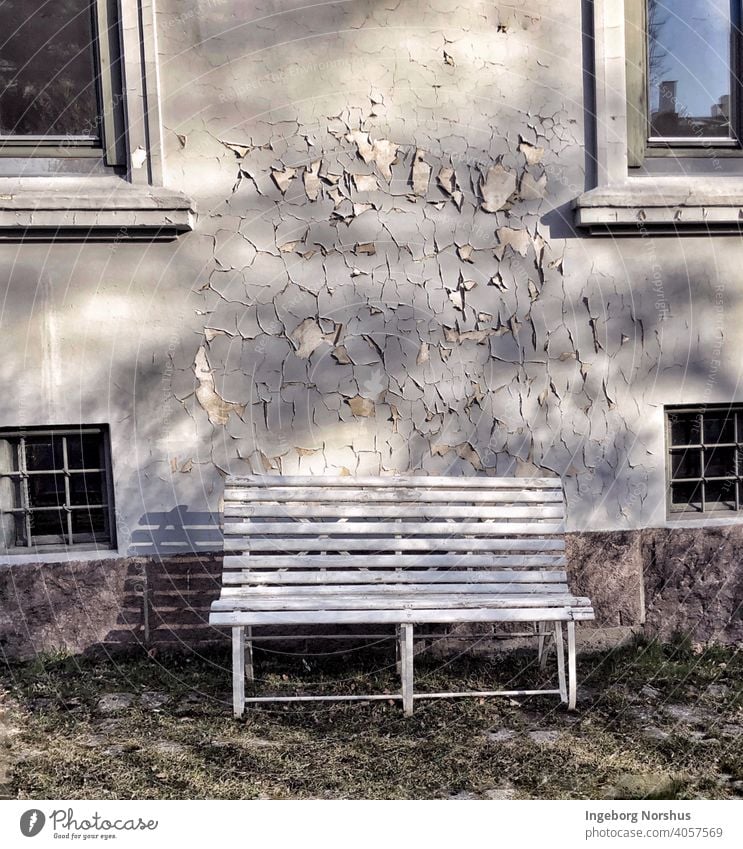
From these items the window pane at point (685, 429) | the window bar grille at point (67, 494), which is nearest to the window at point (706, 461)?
the window pane at point (685, 429)

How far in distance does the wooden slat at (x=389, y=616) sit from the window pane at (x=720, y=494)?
1527 mm

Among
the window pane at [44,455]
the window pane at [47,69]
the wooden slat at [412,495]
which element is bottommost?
the wooden slat at [412,495]

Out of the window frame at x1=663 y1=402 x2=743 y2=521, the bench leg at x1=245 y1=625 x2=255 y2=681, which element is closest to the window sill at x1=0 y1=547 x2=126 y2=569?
the bench leg at x1=245 y1=625 x2=255 y2=681

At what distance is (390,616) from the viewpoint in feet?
12.3

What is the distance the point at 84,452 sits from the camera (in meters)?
4.57

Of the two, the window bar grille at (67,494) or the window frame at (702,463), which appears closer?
the window bar grille at (67,494)

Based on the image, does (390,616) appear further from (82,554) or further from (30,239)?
(30,239)

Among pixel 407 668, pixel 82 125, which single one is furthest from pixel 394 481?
pixel 82 125

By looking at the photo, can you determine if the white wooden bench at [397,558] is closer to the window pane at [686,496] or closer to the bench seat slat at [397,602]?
the bench seat slat at [397,602]

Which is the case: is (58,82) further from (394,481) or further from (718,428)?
(718,428)

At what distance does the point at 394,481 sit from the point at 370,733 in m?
1.29

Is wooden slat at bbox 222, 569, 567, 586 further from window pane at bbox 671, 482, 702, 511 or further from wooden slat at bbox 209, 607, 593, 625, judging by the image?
window pane at bbox 671, 482, 702, 511

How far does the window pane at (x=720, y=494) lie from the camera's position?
16.0ft
